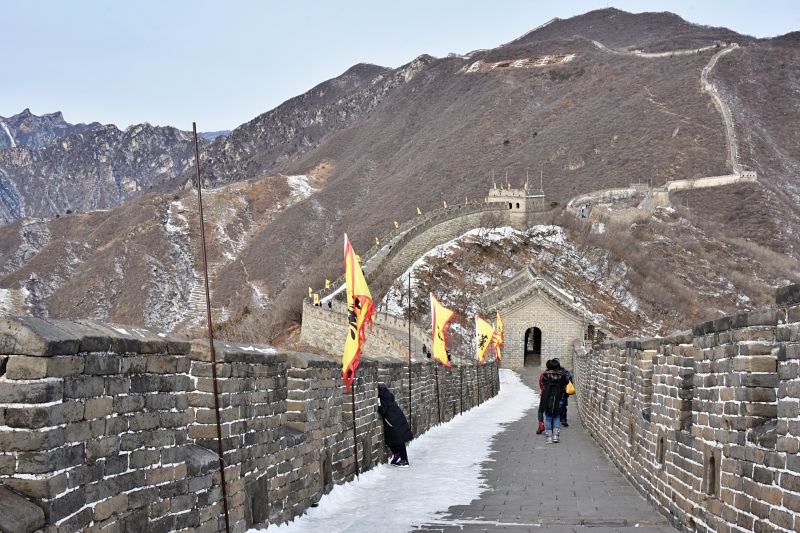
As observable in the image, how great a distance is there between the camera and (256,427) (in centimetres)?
779

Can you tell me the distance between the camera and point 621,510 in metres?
9.27

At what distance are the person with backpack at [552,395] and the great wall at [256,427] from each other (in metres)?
3.53

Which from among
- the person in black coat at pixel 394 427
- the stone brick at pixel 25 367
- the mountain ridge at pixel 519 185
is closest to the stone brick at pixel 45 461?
the stone brick at pixel 25 367

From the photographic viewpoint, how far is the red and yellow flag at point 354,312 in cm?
1032

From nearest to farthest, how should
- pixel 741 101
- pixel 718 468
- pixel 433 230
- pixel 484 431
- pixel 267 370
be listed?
1. pixel 718 468
2. pixel 267 370
3. pixel 484 431
4. pixel 433 230
5. pixel 741 101

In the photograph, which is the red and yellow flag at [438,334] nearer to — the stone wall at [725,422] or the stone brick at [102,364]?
the stone wall at [725,422]

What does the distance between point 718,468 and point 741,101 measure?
113176mm

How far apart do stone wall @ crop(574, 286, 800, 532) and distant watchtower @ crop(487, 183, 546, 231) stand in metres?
61.3

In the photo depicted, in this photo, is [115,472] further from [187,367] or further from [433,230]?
[433,230]

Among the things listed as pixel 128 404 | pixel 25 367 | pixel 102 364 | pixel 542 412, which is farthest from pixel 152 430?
pixel 542 412

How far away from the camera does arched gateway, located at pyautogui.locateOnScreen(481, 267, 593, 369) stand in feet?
162

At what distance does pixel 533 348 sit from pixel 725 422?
49.2 metres

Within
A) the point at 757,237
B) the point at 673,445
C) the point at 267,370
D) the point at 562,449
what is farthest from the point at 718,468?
the point at 757,237

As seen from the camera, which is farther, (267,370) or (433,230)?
(433,230)
